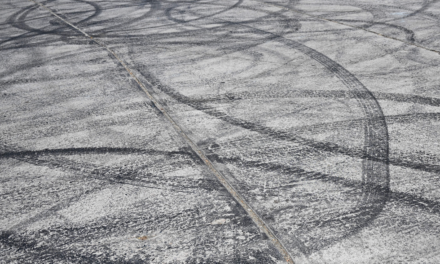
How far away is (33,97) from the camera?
5.16 meters

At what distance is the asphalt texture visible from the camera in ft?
8.75

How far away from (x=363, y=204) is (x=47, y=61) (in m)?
5.47

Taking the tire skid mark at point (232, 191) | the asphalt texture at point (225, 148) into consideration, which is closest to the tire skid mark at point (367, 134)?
the asphalt texture at point (225, 148)

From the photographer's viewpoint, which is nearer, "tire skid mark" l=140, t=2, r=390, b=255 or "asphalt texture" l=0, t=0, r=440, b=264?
"asphalt texture" l=0, t=0, r=440, b=264

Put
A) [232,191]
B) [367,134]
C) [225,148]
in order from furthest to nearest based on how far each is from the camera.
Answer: [367,134] → [225,148] → [232,191]

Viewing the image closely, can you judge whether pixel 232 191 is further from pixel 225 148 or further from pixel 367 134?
pixel 367 134

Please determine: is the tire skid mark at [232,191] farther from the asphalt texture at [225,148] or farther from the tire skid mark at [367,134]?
the tire skid mark at [367,134]

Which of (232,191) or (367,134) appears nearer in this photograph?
(232,191)

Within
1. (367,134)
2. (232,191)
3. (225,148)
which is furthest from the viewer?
(367,134)

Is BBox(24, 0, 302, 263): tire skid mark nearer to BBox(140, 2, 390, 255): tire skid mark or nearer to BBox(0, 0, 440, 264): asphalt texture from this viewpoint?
BBox(0, 0, 440, 264): asphalt texture

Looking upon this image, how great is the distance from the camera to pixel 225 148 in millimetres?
3740

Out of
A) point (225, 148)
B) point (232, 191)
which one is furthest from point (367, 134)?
point (232, 191)

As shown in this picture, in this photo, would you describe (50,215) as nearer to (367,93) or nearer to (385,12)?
(367,93)

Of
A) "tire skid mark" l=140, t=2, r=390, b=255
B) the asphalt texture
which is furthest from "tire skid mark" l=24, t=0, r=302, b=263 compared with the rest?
"tire skid mark" l=140, t=2, r=390, b=255
